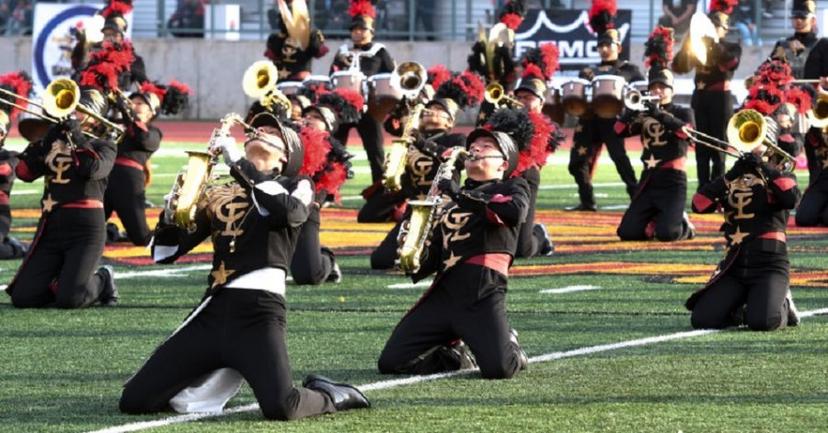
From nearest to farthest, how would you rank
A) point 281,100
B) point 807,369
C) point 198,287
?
point 807,369
point 198,287
point 281,100

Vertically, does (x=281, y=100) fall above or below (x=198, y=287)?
above

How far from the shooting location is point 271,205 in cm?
715

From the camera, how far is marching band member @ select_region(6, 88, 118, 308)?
35.3 ft

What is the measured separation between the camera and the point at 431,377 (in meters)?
8.30

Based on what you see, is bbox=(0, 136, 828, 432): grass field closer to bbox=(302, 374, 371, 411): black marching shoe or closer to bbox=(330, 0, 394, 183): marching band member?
bbox=(302, 374, 371, 411): black marching shoe

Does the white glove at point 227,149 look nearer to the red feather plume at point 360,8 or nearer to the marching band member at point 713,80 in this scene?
the marching band member at point 713,80

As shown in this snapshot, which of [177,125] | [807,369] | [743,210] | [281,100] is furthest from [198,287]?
[177,125]

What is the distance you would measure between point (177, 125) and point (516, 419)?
2396 centimetres

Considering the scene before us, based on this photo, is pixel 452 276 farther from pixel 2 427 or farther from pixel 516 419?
pixel 2 427

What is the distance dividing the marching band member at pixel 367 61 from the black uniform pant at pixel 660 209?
12.0ft

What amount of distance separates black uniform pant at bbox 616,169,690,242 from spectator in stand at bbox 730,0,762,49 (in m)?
15.7

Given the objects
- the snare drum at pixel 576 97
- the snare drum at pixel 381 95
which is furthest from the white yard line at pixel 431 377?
the snare drum at pixel 381 95

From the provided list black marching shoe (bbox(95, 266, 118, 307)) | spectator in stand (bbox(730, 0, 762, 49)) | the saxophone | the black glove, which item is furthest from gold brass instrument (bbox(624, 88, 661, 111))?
spectator in stand (bbox(730, 0, 762, 49))

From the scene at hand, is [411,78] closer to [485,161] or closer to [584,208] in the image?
[584,208]
